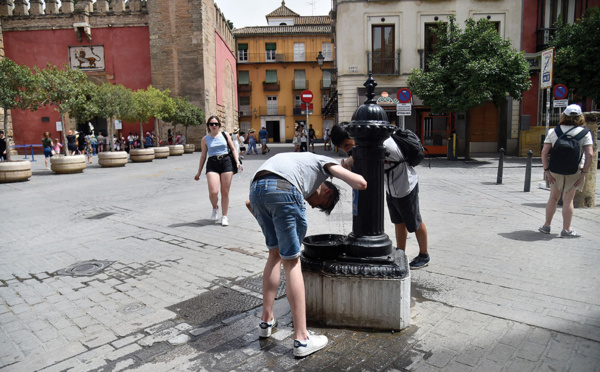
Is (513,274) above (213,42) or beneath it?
beneath

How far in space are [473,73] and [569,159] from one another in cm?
1250

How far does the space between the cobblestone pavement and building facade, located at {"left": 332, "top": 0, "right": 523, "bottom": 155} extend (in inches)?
583

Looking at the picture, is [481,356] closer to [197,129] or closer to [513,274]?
[513,274]

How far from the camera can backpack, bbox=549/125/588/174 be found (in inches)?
209

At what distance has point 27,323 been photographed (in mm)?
3318

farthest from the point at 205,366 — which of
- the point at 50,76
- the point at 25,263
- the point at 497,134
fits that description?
the point at 497,134

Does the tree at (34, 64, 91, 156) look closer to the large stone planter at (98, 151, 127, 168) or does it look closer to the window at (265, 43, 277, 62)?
the large stone planter at (98, 151, 127, 168)

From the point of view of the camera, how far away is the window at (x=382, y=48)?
860 inches

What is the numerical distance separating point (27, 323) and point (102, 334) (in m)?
0.70

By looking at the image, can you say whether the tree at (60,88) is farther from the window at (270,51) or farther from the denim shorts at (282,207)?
the window at (270,51)

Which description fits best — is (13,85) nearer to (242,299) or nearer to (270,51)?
(242,299)

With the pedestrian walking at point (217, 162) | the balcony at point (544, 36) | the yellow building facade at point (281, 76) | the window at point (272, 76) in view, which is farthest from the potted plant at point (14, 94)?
the window at point (272, 76)

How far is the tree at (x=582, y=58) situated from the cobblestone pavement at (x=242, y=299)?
1339 centimetres

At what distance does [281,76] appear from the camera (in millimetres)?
51906
